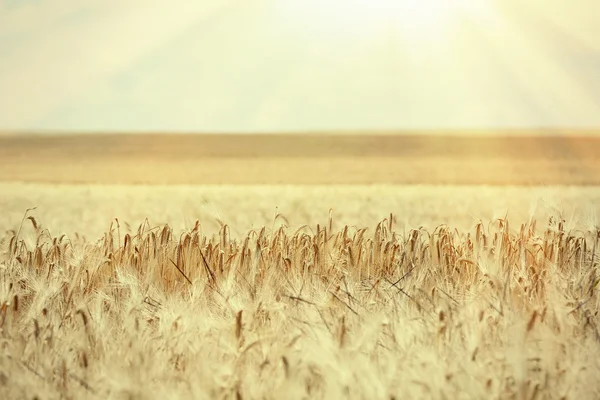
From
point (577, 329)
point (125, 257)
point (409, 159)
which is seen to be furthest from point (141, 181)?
point (577, 329)

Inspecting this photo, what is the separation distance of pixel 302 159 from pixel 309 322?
33.6m

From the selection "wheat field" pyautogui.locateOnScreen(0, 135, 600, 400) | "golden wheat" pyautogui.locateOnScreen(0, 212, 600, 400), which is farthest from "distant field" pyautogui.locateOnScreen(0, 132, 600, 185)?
"golden wheat" pyautogui.locateOnScreen(0, 212, 600, 400)

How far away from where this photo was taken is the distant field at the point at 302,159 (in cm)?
2944

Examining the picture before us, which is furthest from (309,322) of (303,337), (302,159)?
(302,159)

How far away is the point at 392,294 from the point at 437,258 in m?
0.96

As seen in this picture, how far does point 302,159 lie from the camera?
35.8 metres

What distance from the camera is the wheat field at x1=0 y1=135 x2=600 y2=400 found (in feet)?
5.99

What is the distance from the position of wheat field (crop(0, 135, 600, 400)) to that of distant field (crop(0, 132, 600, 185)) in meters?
23.8

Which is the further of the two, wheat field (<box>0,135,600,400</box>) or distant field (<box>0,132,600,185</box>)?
distant field (<box>0,132,600,185</box>)

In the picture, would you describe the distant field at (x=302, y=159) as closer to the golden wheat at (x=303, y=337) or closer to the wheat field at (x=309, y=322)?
the wheat field at (x=309, y=322)

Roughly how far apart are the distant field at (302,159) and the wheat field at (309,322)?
78.0 feet

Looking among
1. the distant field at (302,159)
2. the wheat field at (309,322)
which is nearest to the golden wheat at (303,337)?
the wheat field at (309,322)

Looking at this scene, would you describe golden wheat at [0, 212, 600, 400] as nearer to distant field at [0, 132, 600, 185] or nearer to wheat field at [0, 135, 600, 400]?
wheat field at [0, 135, 600, 400]

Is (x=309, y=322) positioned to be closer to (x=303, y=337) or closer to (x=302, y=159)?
(x=303, y=337)
